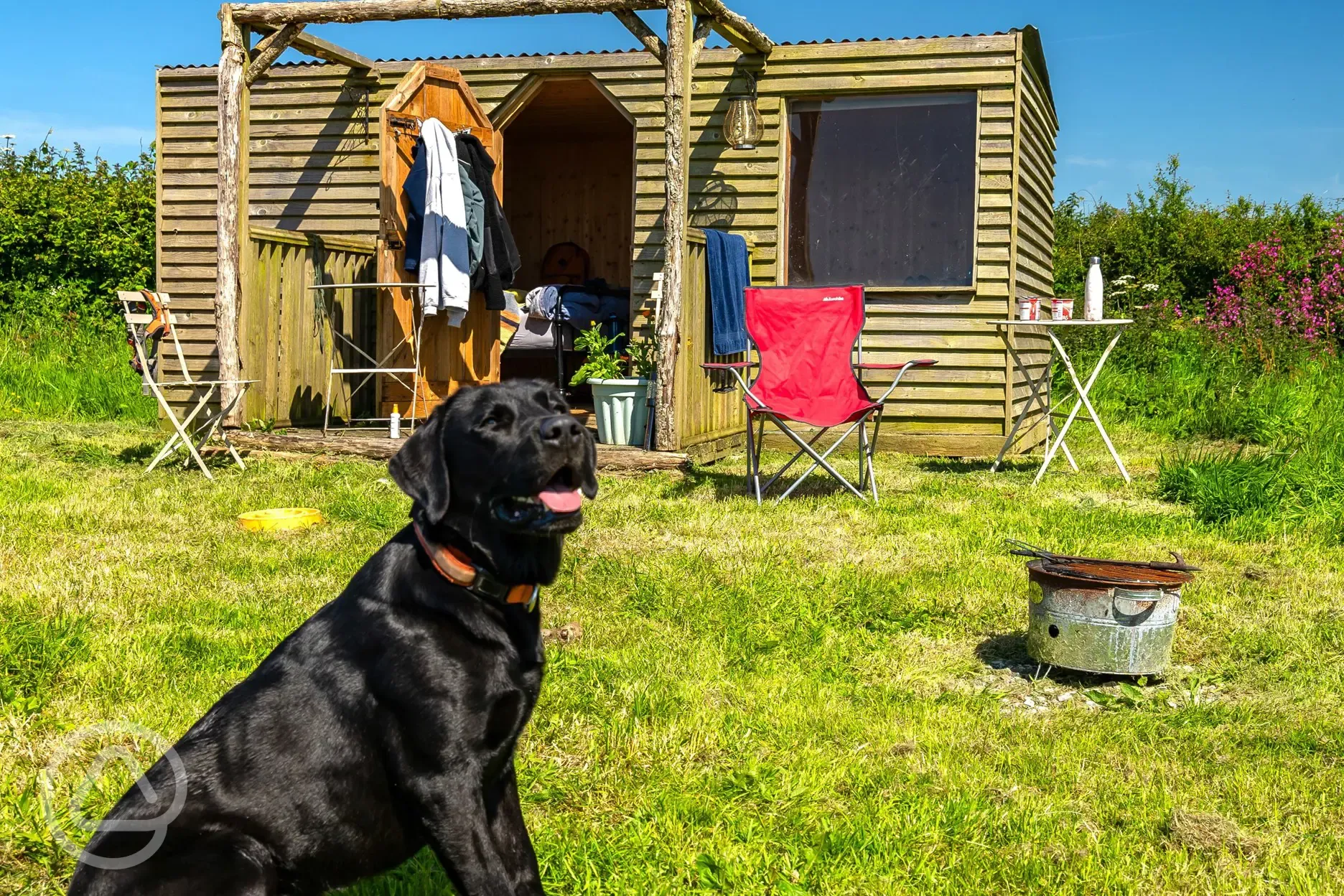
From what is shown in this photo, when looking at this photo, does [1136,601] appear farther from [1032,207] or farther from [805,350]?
[1032,207]

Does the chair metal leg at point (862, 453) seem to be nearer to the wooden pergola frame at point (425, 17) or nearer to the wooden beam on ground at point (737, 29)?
the wooden pergola frame at point (425, 17)

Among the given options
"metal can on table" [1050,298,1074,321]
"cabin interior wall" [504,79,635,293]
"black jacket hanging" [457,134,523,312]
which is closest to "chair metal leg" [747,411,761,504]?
"metal can on table" [1050,298,1074,321]

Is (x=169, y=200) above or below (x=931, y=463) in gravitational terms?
above

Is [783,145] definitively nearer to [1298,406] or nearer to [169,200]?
[1298,406]

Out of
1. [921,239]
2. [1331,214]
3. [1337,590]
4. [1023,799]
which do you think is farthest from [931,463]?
[1331,214]

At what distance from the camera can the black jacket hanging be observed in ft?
27.4

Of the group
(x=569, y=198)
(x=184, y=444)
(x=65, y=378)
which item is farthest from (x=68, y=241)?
(x=184, y=444)

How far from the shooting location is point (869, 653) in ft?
12.9

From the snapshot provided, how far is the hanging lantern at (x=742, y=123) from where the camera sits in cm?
888

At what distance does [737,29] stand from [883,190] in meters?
1.67

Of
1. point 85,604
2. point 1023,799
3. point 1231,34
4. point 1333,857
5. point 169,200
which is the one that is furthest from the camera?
point 1231,34

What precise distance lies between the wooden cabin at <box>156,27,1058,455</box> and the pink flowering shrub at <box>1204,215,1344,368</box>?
2.91 metres

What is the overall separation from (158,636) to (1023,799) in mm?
2646

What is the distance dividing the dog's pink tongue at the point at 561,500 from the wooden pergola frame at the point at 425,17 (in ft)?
17.2
